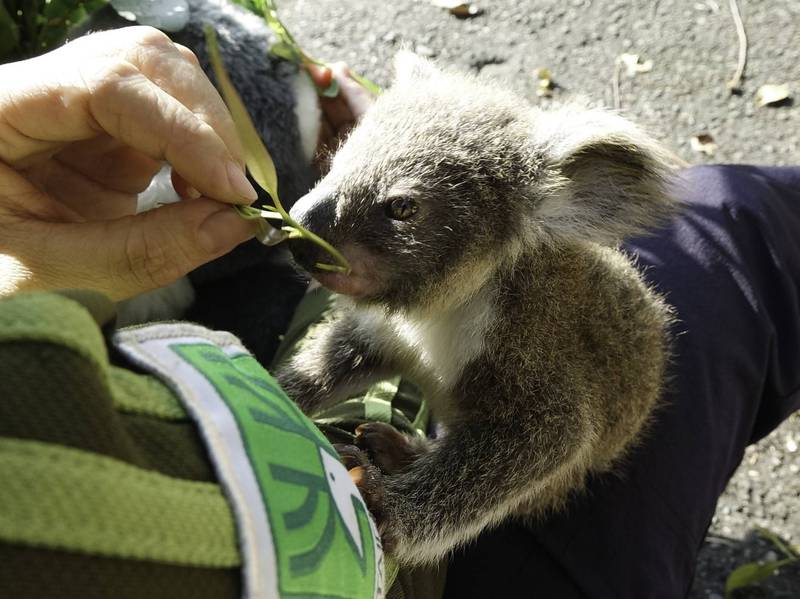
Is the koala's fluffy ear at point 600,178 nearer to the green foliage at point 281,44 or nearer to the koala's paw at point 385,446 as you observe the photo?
the koala's paw at point 385,446

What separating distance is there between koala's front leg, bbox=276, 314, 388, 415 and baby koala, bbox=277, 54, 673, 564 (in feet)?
0.55

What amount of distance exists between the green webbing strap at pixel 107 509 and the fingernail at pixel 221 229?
2.17 ft

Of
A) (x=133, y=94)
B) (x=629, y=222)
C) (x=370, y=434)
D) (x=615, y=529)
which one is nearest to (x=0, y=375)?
(x=133, y=94)

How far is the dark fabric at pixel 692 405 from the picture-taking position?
52.4 inches

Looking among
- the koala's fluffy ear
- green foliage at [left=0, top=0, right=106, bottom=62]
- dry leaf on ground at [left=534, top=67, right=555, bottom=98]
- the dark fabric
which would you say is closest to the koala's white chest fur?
the koala's fluffy ear

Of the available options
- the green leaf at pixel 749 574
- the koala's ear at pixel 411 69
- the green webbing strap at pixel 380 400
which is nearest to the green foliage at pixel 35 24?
the koala's ear at pixel 411 69

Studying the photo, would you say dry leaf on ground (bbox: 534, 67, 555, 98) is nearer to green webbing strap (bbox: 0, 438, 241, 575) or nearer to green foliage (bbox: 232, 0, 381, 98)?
green foliage (bbox: 232, 0, 381, 98)

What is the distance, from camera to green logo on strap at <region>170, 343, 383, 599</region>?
0.54 meters

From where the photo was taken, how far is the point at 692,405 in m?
1.51

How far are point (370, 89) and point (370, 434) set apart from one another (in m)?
1.30

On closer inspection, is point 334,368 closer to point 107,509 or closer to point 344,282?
point 344,282

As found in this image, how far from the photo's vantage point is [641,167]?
1240 millimetres

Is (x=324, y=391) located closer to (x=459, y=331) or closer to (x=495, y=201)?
(x=459, y=331)

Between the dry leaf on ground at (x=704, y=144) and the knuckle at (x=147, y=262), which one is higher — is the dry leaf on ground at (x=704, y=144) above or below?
below
